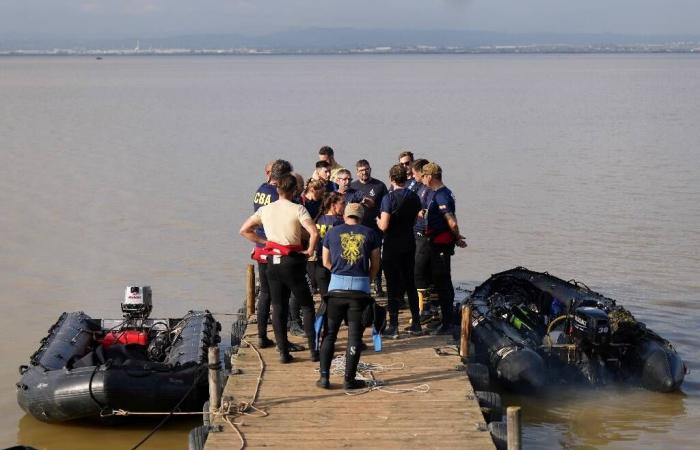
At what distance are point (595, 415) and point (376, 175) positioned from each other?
18287 mm

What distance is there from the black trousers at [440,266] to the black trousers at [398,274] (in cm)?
41

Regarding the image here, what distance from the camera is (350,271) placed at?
9383 millimetres

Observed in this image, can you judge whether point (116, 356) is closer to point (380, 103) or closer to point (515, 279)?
point (515, 279)

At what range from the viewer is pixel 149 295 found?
43.9 feet

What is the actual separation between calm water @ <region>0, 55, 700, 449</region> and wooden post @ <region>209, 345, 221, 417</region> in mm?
2139

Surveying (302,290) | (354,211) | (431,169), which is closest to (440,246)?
Answer: (431,169)

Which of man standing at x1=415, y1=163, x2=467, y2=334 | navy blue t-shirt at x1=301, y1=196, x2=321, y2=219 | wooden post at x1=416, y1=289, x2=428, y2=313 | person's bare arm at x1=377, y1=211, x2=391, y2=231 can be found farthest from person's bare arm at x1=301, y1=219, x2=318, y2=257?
wooden post at x1=416, y1=289, x2=428, y2=313

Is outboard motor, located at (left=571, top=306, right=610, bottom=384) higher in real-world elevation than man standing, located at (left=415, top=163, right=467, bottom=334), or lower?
lower

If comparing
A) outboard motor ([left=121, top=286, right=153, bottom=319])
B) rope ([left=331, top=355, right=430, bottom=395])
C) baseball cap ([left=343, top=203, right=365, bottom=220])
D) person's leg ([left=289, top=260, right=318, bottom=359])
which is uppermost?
baseball cap ([left=343, top=203, right=365, bottom=220])

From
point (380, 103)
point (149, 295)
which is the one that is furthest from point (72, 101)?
point (149, 295)

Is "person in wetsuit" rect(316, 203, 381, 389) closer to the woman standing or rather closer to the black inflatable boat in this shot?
the woman standing

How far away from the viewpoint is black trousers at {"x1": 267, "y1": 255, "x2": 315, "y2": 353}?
9.96 metres

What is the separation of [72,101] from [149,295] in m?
57.1

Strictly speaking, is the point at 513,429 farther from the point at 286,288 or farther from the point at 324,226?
the point at 324,226
